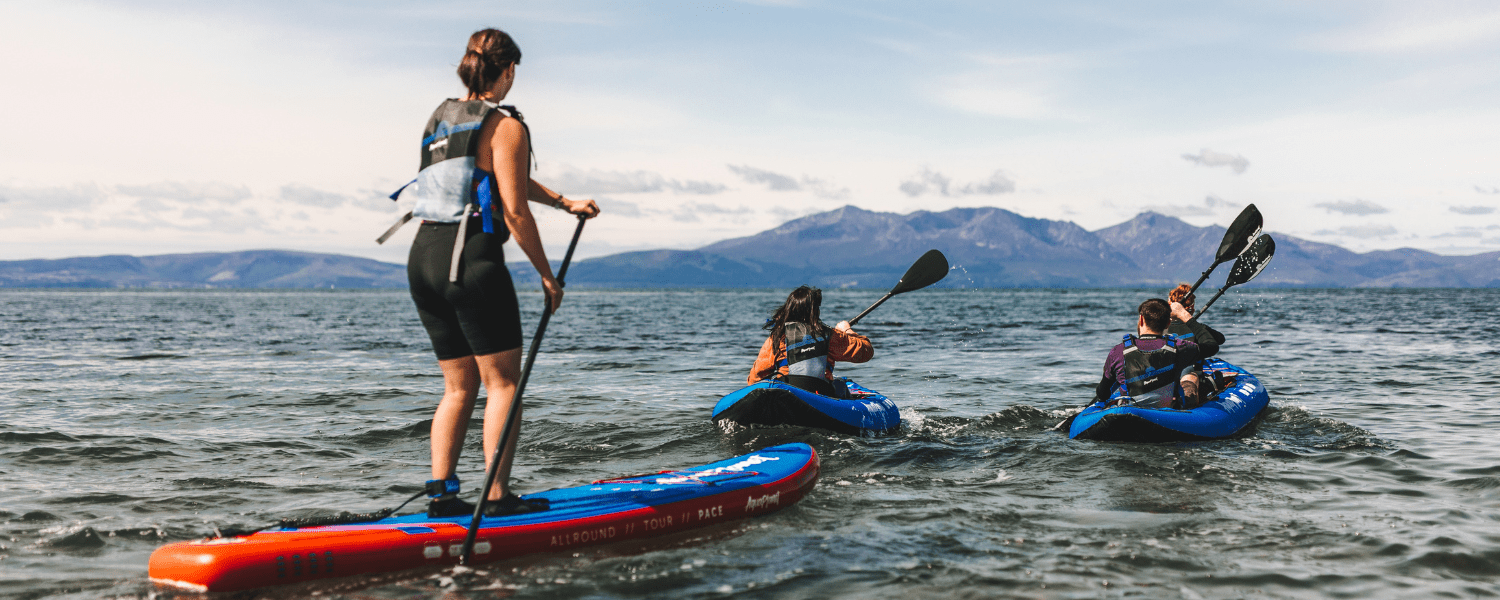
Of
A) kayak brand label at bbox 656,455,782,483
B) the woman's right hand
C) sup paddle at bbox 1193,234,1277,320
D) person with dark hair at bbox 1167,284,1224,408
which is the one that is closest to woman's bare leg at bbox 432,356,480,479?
the woman's right hand

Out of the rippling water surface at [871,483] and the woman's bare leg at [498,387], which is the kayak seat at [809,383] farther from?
the woman's bare leg at [498,387]

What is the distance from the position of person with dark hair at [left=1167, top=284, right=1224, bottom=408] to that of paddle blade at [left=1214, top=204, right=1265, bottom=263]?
2597 mm

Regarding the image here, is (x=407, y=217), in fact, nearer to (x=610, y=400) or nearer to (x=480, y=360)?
(x=480, y=360)

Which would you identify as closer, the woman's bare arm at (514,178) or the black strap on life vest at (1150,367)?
the woman's bare arm at (514,178)

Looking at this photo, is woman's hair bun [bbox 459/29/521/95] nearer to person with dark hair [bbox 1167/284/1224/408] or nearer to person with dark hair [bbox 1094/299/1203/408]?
person with dark hair [bbox 1094/299/1203/408]

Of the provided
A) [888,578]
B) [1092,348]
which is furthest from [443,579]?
[1092,348]

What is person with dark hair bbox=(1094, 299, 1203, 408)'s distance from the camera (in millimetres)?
8328

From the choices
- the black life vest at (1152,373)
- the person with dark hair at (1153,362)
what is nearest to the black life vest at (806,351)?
the person with dark hair at (1153,362)

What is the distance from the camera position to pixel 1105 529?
17.5ft

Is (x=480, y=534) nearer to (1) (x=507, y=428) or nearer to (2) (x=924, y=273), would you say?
(1) (x=507, y=428)

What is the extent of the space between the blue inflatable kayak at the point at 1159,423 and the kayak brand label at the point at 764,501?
3959mm

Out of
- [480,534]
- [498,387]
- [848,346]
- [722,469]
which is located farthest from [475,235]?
[848,346]

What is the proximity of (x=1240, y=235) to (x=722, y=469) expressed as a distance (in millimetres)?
9330

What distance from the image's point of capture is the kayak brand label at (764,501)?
545 cm
